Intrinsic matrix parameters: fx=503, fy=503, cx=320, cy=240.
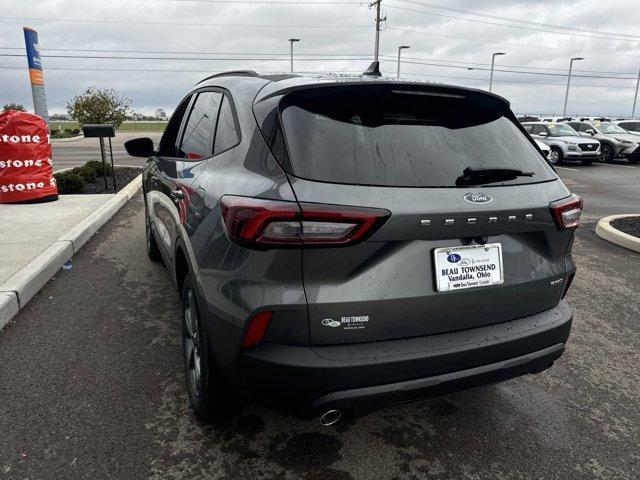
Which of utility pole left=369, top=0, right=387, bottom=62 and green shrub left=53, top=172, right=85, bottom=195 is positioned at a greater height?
utility pole left=369, top=0, right=387, bottom=62

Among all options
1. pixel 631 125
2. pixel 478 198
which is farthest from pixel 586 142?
pixel 478 198

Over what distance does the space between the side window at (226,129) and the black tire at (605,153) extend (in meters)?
21.9

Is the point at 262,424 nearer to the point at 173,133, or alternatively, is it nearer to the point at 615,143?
the point at 173,133

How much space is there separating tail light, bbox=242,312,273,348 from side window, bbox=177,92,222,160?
1181mm

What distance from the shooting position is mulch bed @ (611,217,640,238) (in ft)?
23.0

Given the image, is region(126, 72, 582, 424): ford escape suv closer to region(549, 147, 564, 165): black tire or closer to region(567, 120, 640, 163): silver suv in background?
region(549, 147, 564, 165): black tire

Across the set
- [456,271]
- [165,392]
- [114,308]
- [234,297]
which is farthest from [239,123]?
[114,308]

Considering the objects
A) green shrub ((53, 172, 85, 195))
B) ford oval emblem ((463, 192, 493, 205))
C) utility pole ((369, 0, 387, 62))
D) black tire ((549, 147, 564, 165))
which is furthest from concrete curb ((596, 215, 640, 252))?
utility pole ((369, 0, 387, 62))

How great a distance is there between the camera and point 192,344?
2834 millimetres

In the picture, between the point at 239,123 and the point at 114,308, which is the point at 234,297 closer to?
the point at 239,123

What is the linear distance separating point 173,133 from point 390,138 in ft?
7.85

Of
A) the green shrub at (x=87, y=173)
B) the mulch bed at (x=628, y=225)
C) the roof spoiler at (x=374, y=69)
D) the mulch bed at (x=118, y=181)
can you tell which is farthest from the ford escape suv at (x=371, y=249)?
the green shrub at (x=87, y=173)

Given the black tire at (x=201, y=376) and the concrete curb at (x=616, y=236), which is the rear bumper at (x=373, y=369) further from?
the concrete curb at (x=616, y=236)

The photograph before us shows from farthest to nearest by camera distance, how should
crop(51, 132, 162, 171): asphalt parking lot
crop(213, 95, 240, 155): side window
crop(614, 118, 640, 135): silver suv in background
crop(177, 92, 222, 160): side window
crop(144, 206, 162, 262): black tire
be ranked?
1. crop(614, 118, 640, 135): silver suv in background
2. crop(51, 132, 162, 171): asphalt parking lot
3. crop(144, 206, 162, 262): black tire
4. crop(177, 92, 222, 160): side window
5. crop(213, 95, 240, 155): side window
